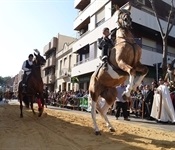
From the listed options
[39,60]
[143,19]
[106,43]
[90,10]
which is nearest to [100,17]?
[90,10]

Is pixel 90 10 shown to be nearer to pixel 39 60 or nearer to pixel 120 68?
pixel 39 60

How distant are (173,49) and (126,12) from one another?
87.6ft

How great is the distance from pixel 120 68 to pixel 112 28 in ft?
67.1

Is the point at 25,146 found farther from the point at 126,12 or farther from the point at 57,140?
the point at 126,12

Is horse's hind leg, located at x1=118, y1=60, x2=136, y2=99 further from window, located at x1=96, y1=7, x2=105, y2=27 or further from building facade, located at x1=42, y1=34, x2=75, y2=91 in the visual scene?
building facade, located at x1=42, y1=34, x2=75, y2=91

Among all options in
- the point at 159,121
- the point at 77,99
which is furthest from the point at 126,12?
the point at 77,99

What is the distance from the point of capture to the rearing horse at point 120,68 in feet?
24.8

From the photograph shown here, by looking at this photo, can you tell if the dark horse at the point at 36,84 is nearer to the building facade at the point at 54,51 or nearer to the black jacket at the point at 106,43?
the black jacket at the point at 106,43

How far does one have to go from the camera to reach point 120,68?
801 centimetres

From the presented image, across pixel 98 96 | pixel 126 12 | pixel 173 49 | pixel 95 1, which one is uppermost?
pixel 95 1

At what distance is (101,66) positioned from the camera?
8984 mm

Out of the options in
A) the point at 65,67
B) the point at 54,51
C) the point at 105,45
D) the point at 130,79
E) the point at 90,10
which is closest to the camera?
the point at 130,79

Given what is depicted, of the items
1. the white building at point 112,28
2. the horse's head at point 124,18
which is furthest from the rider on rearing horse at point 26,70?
the white building at point 112,28

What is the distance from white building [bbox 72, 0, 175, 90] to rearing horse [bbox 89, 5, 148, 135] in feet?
48.1
